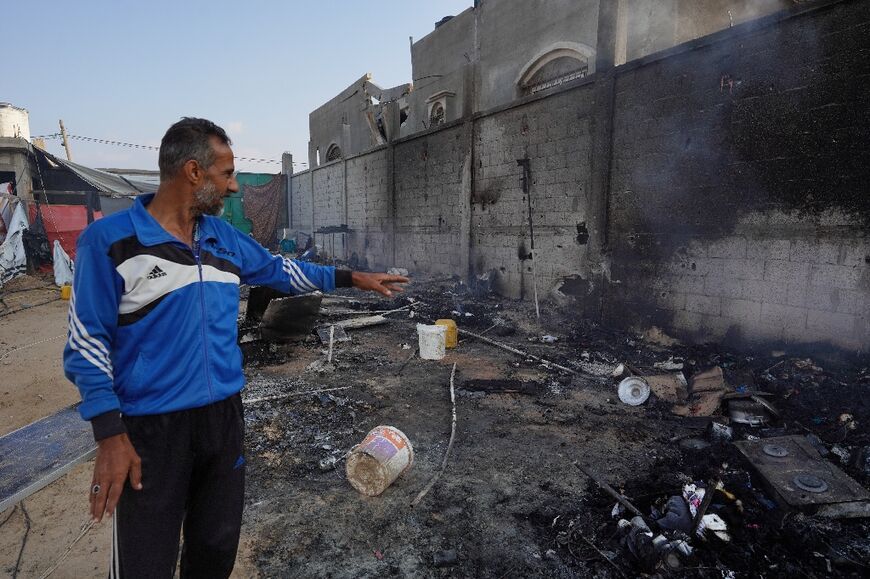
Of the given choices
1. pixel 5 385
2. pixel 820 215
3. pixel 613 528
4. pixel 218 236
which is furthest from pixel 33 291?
pixel 820 215

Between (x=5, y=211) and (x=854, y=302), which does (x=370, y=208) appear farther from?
(x=854, y=302)

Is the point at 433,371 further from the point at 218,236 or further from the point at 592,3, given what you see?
the point at 592,3

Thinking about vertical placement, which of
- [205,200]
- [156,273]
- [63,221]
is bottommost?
[156,273]

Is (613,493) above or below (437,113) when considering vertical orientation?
below

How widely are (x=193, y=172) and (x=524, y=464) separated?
2973 millimetres

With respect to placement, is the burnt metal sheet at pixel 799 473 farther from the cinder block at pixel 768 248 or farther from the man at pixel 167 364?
the man at pixel 167 364

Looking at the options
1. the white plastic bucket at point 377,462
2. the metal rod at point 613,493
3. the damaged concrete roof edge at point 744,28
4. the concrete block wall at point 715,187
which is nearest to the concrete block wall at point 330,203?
the concrete block wall at point 715,187

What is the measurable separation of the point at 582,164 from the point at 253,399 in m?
6.29

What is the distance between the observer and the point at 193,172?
1656 mm

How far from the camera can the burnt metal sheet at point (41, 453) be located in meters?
1.81

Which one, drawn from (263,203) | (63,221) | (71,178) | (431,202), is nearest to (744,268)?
(431,202)

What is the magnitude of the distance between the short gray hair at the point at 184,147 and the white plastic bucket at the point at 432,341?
173 inches

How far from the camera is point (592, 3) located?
10711 mm

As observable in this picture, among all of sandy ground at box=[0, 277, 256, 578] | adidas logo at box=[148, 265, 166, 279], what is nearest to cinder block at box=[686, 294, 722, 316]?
sandy ground at box=[0, 277, 256, 578]
